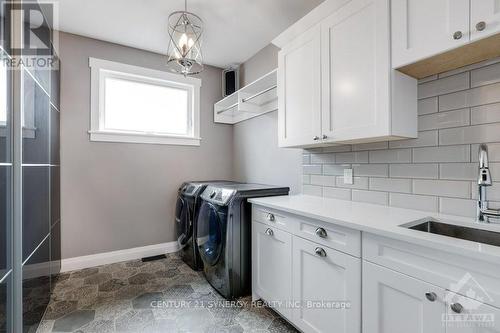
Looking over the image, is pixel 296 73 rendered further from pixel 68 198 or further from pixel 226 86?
pixel 68 198

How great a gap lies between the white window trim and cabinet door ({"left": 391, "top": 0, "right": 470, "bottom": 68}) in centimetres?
251

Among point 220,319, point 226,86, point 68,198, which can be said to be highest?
point 226,86

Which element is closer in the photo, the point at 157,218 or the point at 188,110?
the point at 157,218

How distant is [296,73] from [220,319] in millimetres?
1935

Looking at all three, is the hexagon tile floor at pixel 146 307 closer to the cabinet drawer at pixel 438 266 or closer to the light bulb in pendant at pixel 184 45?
the cabinet drawer at pixel 438 266

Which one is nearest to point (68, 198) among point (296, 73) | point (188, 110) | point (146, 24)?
point (188, 110)

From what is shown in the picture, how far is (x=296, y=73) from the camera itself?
6.37 ft

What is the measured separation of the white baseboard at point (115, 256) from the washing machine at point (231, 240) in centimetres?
115

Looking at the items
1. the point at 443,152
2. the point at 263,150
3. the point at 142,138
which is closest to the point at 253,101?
the point at 263,150

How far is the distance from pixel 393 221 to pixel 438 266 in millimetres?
309

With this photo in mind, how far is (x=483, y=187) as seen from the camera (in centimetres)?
120

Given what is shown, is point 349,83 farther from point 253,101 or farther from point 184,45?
point 253,101

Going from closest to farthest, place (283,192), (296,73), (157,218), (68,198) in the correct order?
(296,73), (283,192), (68,198), (157,218)

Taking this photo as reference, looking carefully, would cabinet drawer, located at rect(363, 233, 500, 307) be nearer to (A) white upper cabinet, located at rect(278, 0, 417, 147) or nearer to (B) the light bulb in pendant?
(A) white upper cabinet, located at rect(278, 0, 417, 147)
